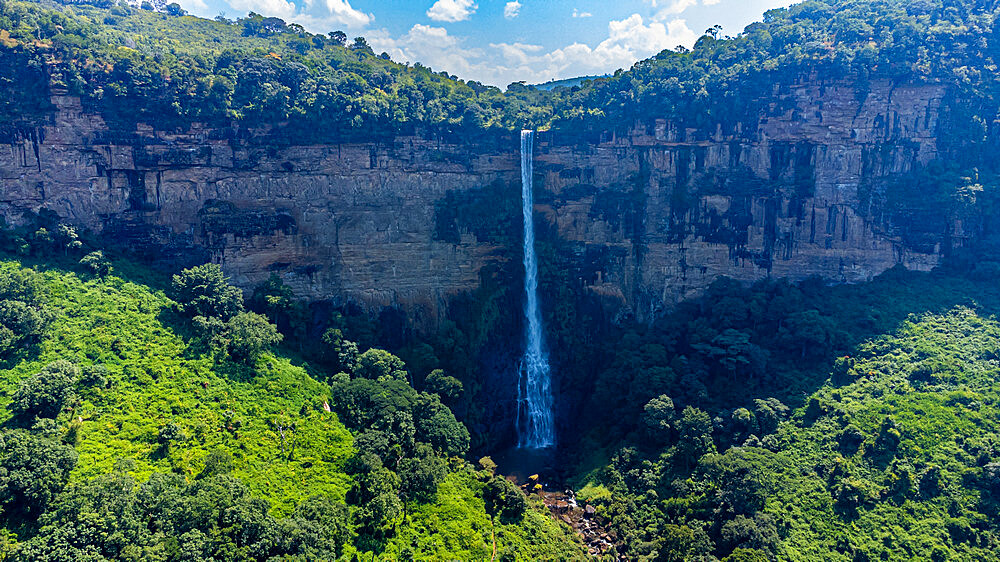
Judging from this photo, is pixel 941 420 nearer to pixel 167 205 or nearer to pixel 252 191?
pixel 252 191

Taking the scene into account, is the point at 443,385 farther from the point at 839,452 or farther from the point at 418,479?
the point at 839,452

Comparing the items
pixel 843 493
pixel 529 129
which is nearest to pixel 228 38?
pixel 529 129

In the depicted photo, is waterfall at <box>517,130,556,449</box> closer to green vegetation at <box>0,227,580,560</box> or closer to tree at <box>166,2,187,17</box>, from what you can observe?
green vegetation at <box>0,227,580,560</box>

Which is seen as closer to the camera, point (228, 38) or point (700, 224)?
point (700, 224)

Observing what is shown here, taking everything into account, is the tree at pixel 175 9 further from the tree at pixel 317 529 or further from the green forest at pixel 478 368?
the tree at pixel 317 529

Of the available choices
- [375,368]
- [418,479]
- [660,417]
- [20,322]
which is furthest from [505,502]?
[20,322]

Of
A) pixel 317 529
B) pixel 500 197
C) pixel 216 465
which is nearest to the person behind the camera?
pixel 317 529
